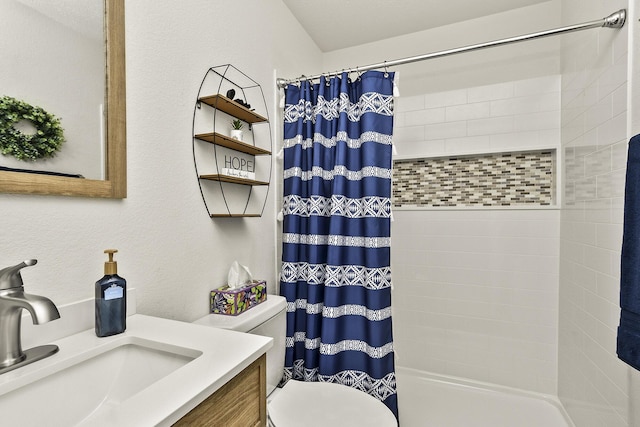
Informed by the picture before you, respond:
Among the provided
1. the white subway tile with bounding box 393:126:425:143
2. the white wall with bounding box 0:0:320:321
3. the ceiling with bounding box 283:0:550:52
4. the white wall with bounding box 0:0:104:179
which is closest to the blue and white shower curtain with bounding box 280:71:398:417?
the white wall with bounding box 0:0:320:321

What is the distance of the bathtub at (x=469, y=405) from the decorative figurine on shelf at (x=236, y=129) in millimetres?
1783

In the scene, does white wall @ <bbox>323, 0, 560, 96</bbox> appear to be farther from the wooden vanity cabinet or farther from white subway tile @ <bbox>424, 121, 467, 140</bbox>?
the wooden vanity cabinet

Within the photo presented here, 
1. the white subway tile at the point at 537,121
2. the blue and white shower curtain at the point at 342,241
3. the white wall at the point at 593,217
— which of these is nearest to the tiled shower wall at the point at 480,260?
the white subway tile at the point at 537,121

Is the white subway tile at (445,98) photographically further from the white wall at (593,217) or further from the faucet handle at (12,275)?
the faucet handle at (12,275)

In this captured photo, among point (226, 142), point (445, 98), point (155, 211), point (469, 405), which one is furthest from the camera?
point (445, 98)

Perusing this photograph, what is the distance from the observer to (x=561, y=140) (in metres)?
1.99

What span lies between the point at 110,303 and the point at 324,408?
34.5 inches

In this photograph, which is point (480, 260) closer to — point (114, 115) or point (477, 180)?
point (477, 180)

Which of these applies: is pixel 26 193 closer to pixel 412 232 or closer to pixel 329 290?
pixel 329 290

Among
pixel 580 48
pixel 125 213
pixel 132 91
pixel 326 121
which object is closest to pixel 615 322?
pixel 580 48

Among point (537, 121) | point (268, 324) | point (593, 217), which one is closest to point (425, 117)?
point (537, 121)

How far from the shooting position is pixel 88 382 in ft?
2.42

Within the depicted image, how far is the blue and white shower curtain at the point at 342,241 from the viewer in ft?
5.27

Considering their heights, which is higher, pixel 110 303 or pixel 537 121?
pixel 537 121
